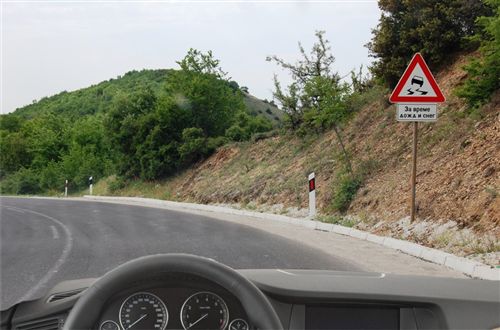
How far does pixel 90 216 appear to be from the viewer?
67.6ft

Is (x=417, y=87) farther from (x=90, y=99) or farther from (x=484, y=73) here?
(x=90, y=99)

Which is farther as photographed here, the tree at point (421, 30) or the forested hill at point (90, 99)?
the forested hill at point (90, 99)

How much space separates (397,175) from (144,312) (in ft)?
46.5

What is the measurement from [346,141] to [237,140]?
524 inches

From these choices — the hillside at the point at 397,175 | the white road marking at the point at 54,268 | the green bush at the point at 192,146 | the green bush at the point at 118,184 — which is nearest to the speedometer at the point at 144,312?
the white road marking at the point at 54,268

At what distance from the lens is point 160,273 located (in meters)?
2.60

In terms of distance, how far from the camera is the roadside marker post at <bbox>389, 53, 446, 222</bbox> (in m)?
12.7

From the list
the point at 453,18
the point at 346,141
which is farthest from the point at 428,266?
the point at 346,141

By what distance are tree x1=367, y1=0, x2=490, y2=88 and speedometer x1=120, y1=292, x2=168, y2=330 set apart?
55.3 ft

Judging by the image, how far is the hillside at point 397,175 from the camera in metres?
11.5

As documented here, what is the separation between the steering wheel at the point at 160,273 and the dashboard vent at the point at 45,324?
488 millimetres

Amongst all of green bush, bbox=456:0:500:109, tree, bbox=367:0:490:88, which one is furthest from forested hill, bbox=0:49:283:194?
green bush, bbox=456:0:500:109

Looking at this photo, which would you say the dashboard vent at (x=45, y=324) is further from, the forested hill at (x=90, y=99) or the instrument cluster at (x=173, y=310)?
the forested hill at (x=90, y=99)

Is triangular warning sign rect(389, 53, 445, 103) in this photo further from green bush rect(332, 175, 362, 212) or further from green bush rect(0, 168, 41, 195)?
green bush rect(0, 168, 41, 195)
